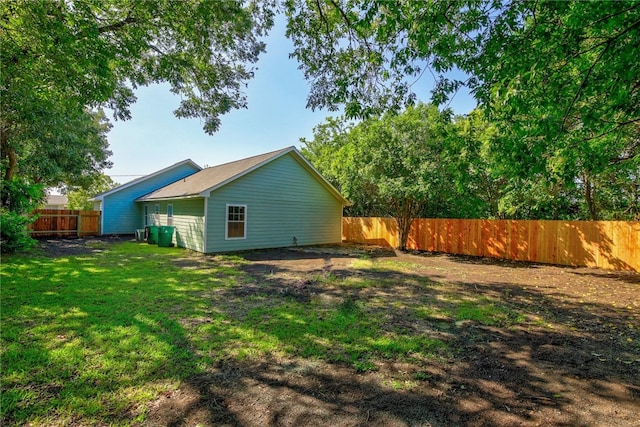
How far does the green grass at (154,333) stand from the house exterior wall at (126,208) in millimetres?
12852

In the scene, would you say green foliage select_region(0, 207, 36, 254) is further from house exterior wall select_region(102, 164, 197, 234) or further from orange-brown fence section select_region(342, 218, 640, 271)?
orange-brown fence section select_region(342, 218, 640, 271)

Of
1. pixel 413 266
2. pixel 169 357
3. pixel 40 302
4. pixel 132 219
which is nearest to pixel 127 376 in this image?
pixel 169 357

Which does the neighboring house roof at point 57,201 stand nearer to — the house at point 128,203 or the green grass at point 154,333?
the house at point 128,203

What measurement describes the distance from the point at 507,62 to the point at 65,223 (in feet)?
76.1

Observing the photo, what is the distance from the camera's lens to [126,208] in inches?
769

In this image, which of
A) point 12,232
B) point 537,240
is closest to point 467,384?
point 537,240

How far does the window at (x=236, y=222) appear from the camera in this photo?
12.8m

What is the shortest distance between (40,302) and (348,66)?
727 centimetres

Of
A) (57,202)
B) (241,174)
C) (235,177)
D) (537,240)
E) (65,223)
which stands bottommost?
(537,240)

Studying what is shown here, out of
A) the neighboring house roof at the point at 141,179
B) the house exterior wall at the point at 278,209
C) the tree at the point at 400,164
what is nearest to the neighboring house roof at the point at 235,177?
the house exterior wall at the point at 278,209

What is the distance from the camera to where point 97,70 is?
507 cm

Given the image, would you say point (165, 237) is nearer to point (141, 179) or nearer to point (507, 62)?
point (141, 179)

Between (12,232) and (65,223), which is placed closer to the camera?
(12,232)

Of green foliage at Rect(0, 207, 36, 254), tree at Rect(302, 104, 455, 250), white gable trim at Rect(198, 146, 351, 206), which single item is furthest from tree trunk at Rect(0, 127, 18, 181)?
tree at Rect(302, 104, 455, 250)
